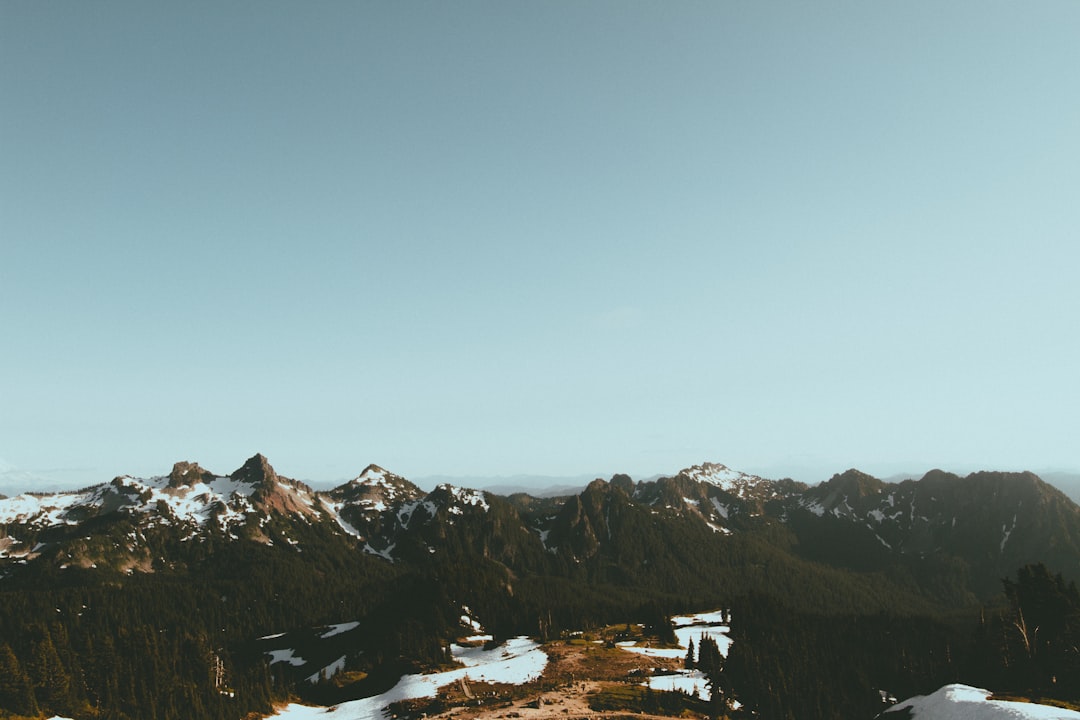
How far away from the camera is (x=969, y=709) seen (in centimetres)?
6706

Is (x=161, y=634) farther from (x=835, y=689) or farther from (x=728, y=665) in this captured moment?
(x=835, y=689)

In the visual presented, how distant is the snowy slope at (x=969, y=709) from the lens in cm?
5925

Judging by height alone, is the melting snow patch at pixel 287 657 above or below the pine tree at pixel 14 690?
below

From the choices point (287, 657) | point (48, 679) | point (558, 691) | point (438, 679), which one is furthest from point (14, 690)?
point (558, 691)

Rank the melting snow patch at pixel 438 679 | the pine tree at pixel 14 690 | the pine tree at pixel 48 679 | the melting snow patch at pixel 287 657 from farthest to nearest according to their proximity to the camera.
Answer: the melting snow patch at pixel 287 657 → the pine tree at pixel 48 679 → the melting snow patch at pixel 438 679 → the pine tree at pixel 14 690

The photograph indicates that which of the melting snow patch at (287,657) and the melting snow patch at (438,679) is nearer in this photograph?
the melting snow patch at (438,679)

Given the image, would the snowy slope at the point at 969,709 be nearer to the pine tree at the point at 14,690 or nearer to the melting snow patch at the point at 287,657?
the pine tree at the point at 14,690

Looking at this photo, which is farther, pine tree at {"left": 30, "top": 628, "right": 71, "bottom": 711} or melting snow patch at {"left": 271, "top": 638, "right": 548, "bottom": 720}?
pine tree at {"left": 30, "top": 628, "right": 71, "bottom": 711}

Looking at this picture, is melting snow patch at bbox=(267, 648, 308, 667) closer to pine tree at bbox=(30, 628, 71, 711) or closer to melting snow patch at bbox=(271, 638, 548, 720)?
melting snow patch at bbox=(271, 638, 548, 720)

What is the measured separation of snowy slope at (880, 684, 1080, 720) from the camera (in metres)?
59.2

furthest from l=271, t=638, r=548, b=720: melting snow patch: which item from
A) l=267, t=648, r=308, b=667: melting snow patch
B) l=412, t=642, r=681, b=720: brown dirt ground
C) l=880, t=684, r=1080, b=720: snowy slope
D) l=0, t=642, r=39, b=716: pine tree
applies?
l=880, t=684, r=1080, b=720: snowy slope

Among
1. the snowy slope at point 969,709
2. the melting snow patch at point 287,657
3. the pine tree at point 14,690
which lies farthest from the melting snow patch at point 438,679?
the snowy slope at point 969,709

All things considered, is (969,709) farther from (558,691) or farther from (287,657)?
(287,657)

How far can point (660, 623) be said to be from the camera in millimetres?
191125
